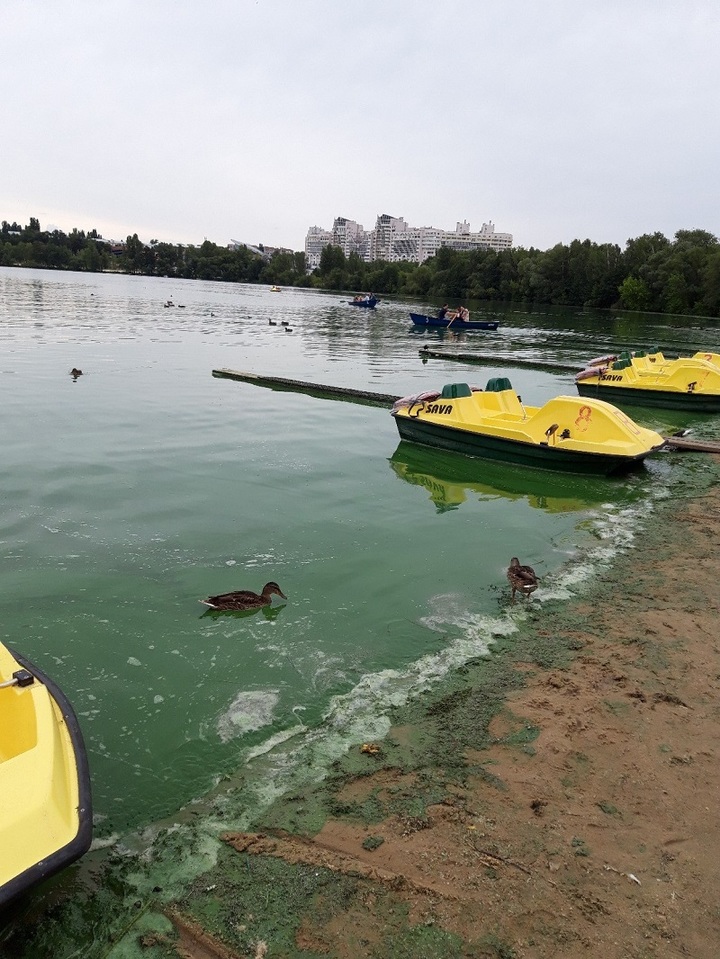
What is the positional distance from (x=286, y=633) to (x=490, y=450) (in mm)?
8691

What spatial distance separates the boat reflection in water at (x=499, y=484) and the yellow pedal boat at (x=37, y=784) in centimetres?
808

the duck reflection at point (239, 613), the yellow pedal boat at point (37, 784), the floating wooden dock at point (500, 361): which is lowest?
the duck reflection at point (239, 613)

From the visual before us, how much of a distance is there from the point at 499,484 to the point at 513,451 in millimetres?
1129

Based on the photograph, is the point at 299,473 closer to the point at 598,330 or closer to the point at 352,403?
the point at 352,403

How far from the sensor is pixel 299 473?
13180mm

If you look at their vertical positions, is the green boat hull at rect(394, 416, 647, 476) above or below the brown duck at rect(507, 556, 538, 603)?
above

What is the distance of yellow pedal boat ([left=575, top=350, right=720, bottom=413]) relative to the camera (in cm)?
2122

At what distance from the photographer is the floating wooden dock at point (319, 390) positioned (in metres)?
A: 21.5

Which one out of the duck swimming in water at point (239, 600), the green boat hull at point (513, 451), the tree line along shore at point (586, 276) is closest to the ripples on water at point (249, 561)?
the duck swimming in water at point (239, 600)

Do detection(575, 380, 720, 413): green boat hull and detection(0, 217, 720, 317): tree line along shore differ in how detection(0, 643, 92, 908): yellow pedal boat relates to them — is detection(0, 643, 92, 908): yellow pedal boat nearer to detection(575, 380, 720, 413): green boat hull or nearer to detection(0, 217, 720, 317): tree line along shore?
detection(575, 380, 720, 413): green boat hull

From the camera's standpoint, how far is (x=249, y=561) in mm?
8805

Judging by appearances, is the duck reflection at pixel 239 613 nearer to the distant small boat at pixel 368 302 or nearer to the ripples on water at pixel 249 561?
the ripples on water at pixel 249 561

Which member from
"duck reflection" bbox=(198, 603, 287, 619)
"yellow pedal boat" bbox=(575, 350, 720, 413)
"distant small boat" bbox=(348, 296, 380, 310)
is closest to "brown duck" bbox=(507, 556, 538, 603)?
"duck reflection" bbox=(198, 603, 287, 619)

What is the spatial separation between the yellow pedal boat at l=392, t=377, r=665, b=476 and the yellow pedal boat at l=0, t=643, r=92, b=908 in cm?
1104
